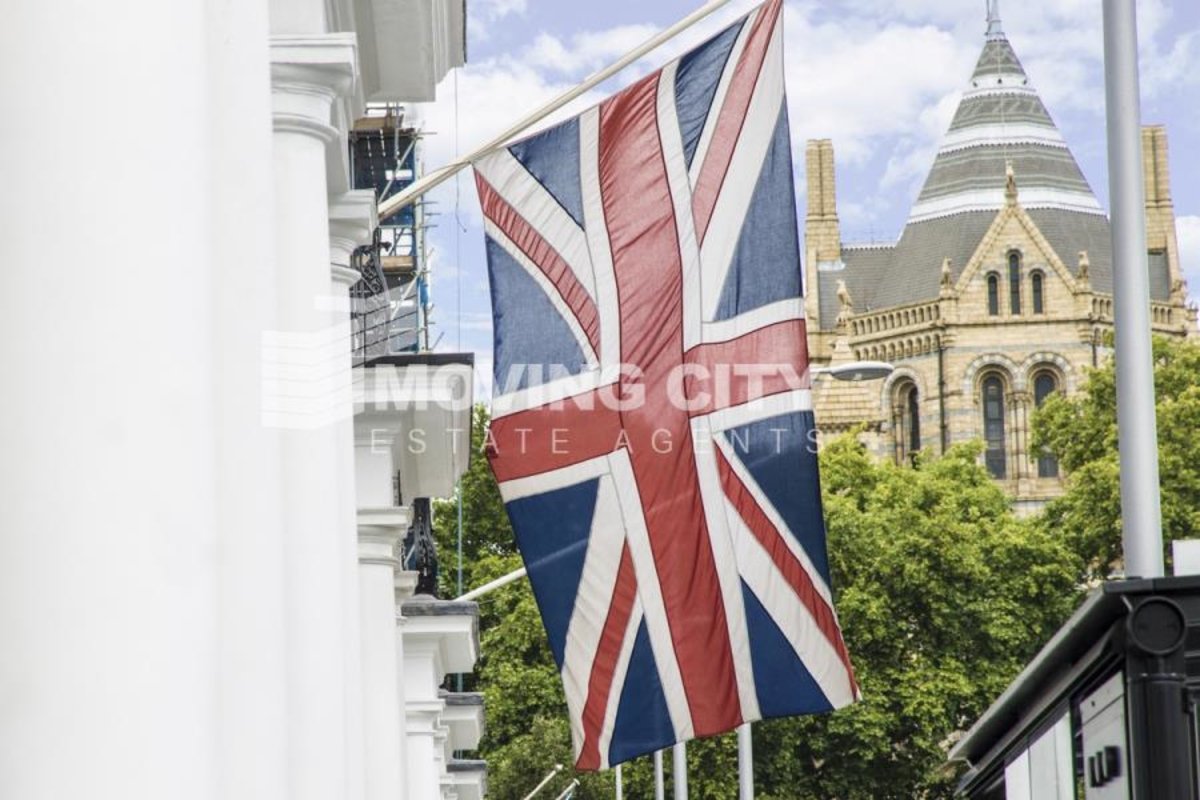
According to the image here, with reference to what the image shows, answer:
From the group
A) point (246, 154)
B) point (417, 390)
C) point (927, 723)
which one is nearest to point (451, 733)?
point (417, 390)

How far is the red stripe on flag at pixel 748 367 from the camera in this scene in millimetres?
12570

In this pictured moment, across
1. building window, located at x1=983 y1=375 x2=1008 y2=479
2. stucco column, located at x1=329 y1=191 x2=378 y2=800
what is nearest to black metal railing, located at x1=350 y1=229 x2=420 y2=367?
stucco column, located at x1=329 y1=191 x2=378 y2=800

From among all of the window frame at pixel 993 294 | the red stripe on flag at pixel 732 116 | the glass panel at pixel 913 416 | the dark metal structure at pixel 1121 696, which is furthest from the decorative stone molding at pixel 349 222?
the glass panel at pixel 913 416

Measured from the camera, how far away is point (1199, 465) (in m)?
64.9

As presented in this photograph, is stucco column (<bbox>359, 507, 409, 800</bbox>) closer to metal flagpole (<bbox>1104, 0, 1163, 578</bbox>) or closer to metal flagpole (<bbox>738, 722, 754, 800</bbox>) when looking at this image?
metal flagpole (<bbox>1104, 0, 1163, 578</bbox>)

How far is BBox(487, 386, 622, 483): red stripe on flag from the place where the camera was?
41.1 feet

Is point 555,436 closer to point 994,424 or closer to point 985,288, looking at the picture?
point 994,424

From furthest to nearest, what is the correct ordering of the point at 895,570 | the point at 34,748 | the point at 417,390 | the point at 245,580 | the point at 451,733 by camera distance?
the point at 895,570
the point at 451,733
the point at 417,390
the point at 245,580
the point at 34,748

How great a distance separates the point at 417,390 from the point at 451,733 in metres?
20.7

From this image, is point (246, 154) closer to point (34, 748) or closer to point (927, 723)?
point (34, 748)

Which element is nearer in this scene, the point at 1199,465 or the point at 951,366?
the point at 1199,465

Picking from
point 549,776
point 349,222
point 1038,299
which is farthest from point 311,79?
point 1038,299

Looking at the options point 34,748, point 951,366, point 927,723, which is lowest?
point 927,723

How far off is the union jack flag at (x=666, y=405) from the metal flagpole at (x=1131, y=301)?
1.80 metres
